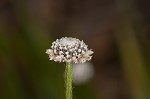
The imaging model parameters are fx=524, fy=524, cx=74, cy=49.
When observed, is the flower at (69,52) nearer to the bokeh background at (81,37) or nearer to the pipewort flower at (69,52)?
the pipewort flower at (69,52)

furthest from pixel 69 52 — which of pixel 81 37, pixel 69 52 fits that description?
pixel 81 37

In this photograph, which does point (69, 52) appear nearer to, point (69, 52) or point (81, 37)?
point (69, 52)

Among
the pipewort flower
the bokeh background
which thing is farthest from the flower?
the bokeh background

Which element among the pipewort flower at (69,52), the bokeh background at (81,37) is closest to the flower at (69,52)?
the pipewort flower at (69,52)
